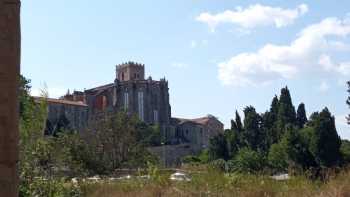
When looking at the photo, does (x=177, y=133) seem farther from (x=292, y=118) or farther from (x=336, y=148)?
(x=336, y=148)

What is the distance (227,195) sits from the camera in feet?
32.9

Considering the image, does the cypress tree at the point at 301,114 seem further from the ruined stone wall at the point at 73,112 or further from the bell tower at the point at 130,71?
the bell tower at the point at 130,71

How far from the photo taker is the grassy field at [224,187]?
28.8ft

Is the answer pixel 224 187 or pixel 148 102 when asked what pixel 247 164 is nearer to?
pixel 224 187

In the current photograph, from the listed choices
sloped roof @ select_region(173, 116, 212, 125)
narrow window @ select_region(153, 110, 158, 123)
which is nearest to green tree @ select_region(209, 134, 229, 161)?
narrow window @ select_region(153, 110, 158, 123)

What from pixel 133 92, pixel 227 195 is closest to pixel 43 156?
pixel 227 195

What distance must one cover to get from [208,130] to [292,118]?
5319 cm

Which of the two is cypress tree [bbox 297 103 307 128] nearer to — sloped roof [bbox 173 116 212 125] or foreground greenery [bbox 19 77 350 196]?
foreground greenery [bbox 19 77 350 196]

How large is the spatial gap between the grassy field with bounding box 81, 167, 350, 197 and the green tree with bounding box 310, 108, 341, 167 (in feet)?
124

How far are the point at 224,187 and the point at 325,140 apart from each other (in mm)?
41810

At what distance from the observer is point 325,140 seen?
166 ft

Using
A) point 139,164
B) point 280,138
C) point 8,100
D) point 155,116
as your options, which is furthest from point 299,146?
point 155,116

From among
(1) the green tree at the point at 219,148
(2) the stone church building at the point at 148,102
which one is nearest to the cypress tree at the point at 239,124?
(1) the green tree at the point at 219,148

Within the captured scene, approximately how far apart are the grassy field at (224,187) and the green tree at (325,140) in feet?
124
